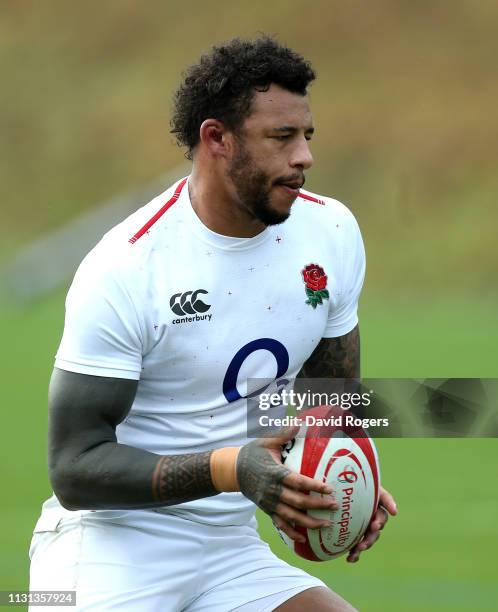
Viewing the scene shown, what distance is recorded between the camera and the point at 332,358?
4.53m

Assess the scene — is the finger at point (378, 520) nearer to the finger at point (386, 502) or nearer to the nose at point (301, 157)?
the finger at point (386, 502)

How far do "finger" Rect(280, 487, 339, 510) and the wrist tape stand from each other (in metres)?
0.18

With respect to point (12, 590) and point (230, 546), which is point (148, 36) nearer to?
point (12, 590)

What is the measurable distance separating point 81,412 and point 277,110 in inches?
46.6

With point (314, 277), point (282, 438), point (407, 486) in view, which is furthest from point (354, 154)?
point (282, 438)

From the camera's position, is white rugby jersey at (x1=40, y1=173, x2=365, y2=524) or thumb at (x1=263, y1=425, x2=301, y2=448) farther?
white rugby jersey at (x1=40, y1=173, x2=365, y2=524)

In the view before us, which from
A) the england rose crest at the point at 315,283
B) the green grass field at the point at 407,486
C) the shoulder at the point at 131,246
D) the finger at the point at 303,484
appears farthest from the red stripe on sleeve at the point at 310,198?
the green grass field at the point at 407,486

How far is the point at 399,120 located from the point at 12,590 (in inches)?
476

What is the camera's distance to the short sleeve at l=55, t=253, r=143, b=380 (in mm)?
3898

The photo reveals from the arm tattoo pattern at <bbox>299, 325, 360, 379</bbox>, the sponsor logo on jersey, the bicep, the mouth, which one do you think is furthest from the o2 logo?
the mouth

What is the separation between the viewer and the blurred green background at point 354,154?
28.2 ft

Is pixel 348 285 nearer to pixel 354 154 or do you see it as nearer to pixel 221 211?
pixel 221 211

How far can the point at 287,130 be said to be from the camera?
4.06 m

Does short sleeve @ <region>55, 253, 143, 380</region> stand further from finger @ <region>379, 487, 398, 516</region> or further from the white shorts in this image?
finger @ <region>379, 487, 398, 516</region>
